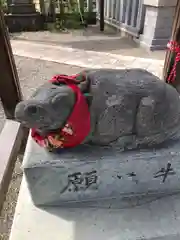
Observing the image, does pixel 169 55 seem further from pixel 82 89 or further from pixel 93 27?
pixel 93 27

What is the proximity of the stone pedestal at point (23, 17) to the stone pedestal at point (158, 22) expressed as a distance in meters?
2.67

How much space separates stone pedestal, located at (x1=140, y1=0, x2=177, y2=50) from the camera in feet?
11.6

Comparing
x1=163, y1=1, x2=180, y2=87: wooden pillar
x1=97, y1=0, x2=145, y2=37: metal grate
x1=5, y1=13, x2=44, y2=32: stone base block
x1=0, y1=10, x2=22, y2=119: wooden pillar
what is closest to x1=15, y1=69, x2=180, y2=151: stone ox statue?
x1=163, y1=1, x2=180, y2=87: wooden pillar

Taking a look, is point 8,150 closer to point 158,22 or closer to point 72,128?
point 72,128

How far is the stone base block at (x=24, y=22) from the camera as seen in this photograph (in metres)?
5.31

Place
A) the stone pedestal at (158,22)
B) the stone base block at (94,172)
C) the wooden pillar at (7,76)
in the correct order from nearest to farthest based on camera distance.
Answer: the stone base block at (94,172) → the wooden pillar at (7,76) → the stone pedestal at (158,22)

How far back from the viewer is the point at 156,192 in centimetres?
112

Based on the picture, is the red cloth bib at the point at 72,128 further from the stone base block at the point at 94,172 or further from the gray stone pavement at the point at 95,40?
the gray stone pavement at the point at 95,40

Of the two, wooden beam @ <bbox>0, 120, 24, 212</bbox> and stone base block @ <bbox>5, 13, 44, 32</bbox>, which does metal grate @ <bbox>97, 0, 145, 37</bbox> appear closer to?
stone base block @ <bbox>5, 13, 44, 32</bbox>

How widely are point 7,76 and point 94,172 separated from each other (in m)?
1.20

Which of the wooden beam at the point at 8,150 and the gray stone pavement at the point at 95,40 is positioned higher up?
the wooden beam at the point at 8,150

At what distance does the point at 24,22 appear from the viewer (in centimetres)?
540

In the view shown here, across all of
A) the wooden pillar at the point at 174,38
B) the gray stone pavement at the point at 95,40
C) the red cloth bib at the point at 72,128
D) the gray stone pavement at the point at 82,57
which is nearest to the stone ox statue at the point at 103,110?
the red cloth bib at the point at 72,128

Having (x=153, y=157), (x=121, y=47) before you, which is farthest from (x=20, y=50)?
(x=153, y=157)
